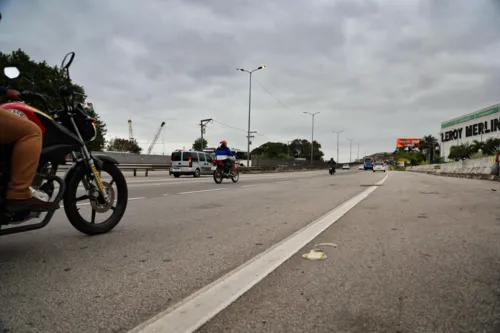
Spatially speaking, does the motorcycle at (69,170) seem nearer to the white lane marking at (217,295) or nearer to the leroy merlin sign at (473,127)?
the white lane marking at (217,295)

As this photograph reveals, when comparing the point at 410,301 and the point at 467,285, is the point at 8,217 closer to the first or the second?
the point at 410,301

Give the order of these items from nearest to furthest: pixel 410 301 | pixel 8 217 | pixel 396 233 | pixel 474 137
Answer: pixel 410 301, pixel 8 217, pixel 396 233, pixel 474 137

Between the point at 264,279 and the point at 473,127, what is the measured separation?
354 ft

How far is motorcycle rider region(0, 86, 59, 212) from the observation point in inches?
120

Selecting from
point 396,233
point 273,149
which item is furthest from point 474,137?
point 396,233

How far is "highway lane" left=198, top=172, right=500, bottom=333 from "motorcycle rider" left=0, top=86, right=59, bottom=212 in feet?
7.03

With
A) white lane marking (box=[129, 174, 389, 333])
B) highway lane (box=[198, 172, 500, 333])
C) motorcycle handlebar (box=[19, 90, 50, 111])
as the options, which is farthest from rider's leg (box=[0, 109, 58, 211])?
highway lane (box=[198, 172, 500, 333])

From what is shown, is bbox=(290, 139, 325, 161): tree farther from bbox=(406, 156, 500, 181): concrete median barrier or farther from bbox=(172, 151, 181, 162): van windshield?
bbox=(172, 151, 181, 162): van windshield

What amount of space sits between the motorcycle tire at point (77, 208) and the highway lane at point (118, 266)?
0.13m

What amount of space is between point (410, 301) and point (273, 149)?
5860 inches

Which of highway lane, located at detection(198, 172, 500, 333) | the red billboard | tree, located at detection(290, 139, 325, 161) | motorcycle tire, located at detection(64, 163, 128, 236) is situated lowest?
highway lane, located at detection(198, 172, 500, 333)

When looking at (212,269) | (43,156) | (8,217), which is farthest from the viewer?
(43,156)

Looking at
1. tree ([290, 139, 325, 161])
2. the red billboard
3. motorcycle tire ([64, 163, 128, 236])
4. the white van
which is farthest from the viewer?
the red billboard

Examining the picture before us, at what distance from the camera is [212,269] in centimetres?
288
